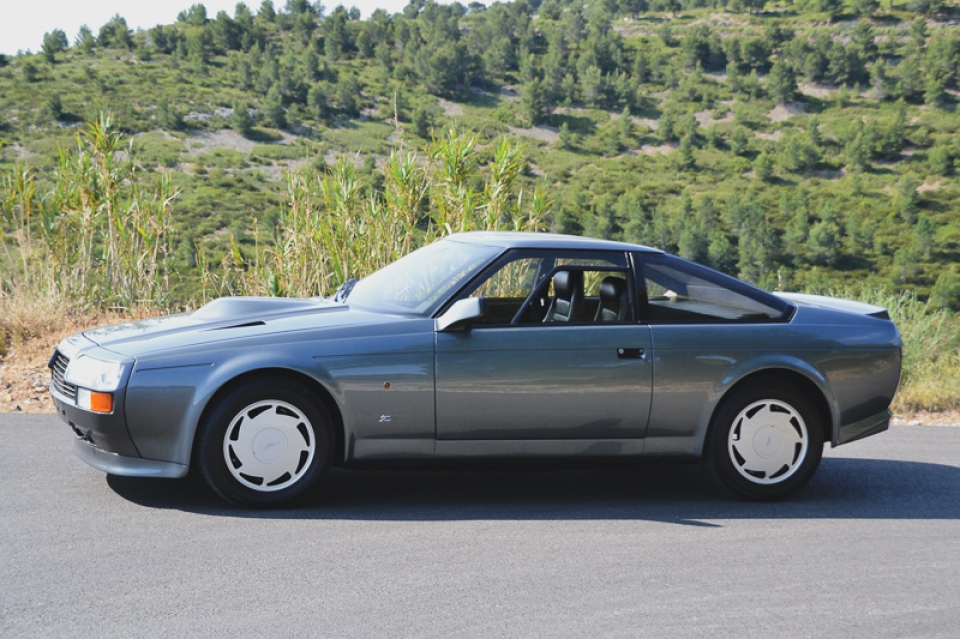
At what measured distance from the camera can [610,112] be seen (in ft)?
521

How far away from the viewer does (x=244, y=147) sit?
135 meters

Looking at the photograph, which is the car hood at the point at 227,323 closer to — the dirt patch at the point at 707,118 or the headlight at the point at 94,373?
the headlight at the point at 94,373

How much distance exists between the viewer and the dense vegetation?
113562mm

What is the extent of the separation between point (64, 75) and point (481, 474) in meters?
156

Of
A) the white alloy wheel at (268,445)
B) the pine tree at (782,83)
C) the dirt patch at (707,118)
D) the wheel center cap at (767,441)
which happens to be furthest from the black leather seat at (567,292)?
the pine tree at (782,83)

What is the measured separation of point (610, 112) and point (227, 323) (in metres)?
158

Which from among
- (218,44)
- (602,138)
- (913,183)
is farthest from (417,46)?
(913,183)

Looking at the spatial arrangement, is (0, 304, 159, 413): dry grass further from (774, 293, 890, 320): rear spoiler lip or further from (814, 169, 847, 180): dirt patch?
(814, 169, 847, 180): dirt patch

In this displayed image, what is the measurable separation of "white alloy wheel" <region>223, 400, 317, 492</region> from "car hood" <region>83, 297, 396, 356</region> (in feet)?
1.36

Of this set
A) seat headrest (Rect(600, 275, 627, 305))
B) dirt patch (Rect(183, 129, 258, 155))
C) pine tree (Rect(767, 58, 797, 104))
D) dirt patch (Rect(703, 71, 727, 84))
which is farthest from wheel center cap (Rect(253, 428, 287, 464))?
dirt patch (Rect(703, 71, 727, 84))

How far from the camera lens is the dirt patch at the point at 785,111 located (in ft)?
495

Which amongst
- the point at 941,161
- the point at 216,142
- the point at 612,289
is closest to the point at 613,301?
the point at 612,289

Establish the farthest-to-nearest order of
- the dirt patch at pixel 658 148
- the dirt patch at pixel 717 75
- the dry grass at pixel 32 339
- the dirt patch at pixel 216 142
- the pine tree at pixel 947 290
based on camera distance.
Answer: the dirt patch at pixel 717 75 < the dirt patch at pixel 658 148 < the dirt patch at pixel 216 142 < the pine tree at pixel 947 290 < the dry grass at pixel 32 339

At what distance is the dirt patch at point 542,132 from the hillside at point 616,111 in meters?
0.48
